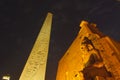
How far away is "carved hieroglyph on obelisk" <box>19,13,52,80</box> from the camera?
48.3 feet

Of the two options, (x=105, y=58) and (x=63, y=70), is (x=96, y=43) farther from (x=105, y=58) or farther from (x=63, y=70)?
(x=63, y=70)

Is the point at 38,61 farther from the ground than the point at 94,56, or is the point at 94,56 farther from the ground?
the point at 38,61

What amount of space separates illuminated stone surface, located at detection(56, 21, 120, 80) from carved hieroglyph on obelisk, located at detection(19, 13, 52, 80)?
1821mm

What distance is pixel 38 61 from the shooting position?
616 inches

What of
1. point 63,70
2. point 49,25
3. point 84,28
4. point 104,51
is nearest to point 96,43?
point 104,51

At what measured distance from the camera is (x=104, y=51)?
9.31 m

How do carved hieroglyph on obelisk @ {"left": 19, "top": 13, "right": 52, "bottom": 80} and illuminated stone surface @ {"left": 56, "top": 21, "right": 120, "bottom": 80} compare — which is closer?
illuminated stone surface @ {"left": 56, "top": 21, "right": 120, "bottom": 80}

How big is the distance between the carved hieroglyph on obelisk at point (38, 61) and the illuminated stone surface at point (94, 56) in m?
1.82

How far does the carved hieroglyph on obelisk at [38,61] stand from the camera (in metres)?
14.7

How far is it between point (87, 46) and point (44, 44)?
986cm

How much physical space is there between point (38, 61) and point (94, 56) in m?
8.66

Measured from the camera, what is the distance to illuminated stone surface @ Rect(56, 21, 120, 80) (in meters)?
7.13

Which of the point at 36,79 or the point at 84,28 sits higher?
the point at 84,28

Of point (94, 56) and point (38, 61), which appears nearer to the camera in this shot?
point (94, 56)
